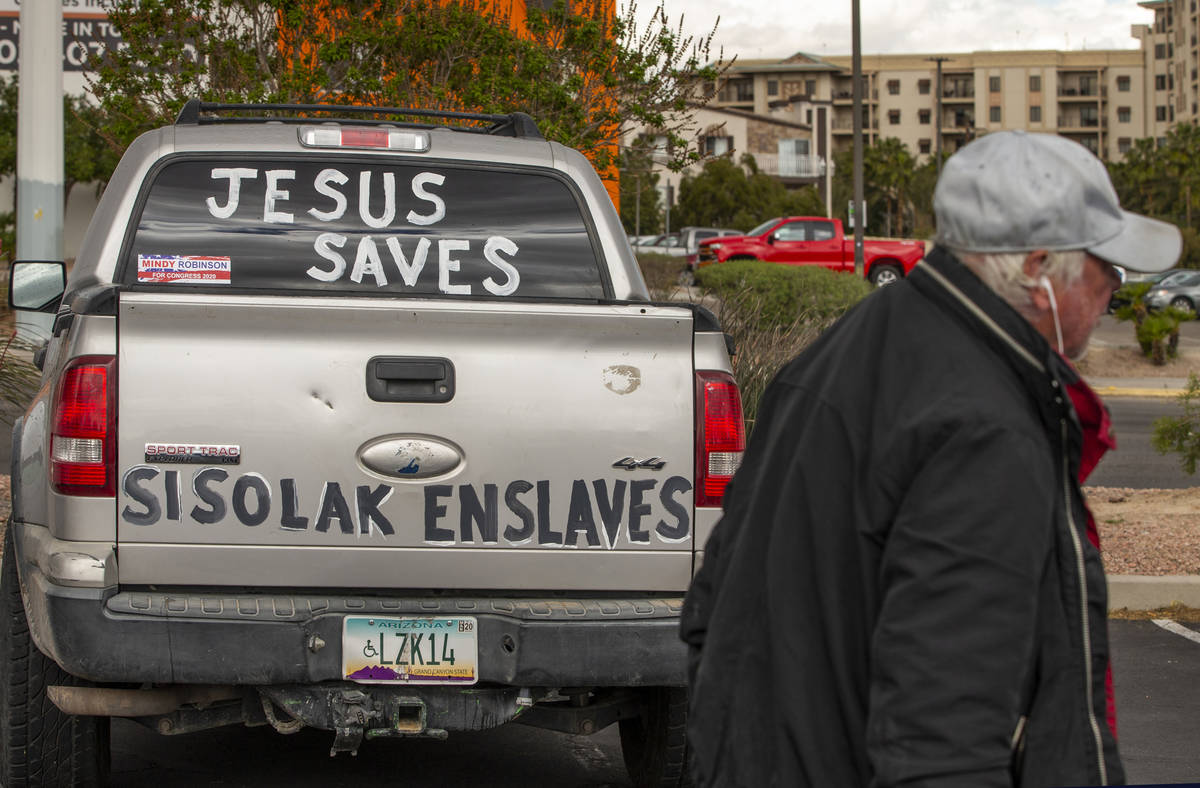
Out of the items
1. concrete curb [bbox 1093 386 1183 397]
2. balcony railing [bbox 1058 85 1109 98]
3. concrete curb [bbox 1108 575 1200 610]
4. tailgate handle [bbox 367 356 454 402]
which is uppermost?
balcony railing [bbox 1058 85 1109 98]

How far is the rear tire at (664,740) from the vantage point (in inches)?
169

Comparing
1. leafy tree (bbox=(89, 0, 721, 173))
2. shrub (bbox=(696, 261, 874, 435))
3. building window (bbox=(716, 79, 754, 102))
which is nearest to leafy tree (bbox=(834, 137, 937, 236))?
building window (bbox=(716, 79, 754, 102))

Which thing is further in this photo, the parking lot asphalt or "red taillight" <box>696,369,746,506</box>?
the parking lot asphalt

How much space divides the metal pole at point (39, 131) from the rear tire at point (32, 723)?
5810 mm

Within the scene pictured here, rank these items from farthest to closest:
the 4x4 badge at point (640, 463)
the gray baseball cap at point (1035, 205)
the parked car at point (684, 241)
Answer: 1. the parked car at point (684, 241)
2. the 4x4 badge at point (640, 463)
3. the gray baseball cap at point (1035, 205)

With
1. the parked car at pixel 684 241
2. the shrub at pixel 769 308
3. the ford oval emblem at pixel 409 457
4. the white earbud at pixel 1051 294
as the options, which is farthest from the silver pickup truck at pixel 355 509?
the parked car at pixel 684 241

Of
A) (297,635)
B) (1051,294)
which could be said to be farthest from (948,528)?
(297,635)

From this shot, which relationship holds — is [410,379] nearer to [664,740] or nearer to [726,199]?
[664,740]

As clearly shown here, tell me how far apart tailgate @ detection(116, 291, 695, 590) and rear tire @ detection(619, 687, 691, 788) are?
1.82 feet

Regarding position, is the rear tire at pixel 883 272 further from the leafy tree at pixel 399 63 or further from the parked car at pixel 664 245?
the leafy tree at pixel 399 63

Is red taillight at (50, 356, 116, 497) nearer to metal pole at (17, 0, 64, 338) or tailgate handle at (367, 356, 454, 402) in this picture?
tailgate handle at (367, 356, 454, 402)

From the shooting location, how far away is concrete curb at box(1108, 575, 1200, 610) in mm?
7328

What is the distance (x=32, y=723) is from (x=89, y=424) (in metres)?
0.91

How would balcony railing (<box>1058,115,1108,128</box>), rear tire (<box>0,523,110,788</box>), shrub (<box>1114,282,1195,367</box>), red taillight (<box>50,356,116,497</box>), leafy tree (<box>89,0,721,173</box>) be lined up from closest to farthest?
1. red taillight (<box>50,356,116,497</box>)
2. rear tire (<box>0,523,110,788</box>)
3. leafy tree (<box>89,0,721,173</box>)
4. shrub (<box>1114,282,1195,367</box>)
5. balcony railing (<box>1058,115,1108,128</box>)
